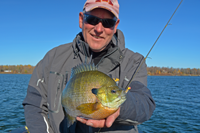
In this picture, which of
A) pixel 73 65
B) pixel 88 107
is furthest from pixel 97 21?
pixel 88 107

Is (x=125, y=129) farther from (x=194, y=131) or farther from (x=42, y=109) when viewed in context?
(x=194, y=131)

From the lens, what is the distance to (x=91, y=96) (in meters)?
2.00

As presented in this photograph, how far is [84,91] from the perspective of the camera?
6.74ft

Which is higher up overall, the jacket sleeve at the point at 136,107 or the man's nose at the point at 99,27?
the man's nose at the point at 99,27

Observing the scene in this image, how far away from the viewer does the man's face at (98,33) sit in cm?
292

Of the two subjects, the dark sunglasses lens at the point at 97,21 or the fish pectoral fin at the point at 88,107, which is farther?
the dark sunglasses lens at the point at 97,21

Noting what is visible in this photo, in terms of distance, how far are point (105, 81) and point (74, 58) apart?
1.19m

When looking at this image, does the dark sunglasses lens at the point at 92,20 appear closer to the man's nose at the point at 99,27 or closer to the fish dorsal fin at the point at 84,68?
the man's nose at the point at 99,27

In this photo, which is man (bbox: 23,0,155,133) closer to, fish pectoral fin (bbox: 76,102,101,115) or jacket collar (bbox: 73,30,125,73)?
jacket collar (bbox: 73,30,125,73)

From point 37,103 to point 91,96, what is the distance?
1491mm

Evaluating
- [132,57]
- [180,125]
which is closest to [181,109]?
[180,125]

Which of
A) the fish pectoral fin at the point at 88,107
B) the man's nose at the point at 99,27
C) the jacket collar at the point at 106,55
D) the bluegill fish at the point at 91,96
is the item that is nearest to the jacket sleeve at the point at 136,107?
the bluegill fish at the point at 91,96

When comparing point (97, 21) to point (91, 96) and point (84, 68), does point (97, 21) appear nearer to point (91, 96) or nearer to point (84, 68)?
point (84, 68)

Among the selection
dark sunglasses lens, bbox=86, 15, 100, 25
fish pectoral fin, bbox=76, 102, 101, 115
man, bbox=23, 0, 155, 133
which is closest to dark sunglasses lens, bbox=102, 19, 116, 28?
man, bbox=23, 0, 155, 133
